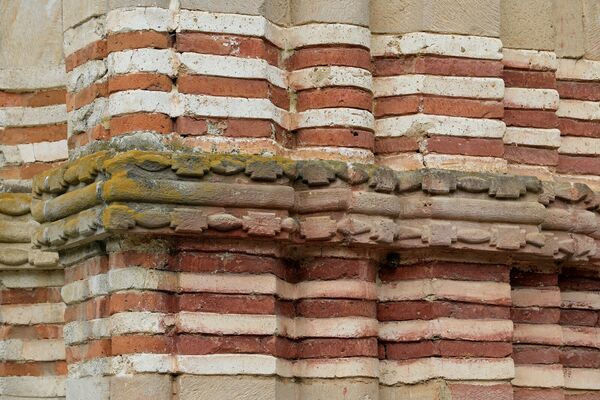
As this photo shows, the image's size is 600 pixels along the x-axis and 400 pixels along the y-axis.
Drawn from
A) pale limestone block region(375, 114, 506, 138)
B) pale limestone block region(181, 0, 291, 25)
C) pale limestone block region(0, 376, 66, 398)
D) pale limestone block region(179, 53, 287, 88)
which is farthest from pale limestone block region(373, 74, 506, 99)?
pale limestone block region(0, 376, 66, 398)

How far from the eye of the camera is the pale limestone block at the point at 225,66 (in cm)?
1102

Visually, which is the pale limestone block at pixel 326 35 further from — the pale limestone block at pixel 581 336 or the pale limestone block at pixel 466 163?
the pale limestone block at pixel 581 336

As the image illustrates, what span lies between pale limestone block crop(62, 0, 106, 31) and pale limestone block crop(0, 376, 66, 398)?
91.6 inches

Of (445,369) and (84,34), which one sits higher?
(84,34)

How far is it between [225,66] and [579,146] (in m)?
2.92

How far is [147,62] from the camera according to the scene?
432 inches

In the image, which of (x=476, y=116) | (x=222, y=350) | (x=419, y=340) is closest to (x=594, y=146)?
(x=476, y=116)

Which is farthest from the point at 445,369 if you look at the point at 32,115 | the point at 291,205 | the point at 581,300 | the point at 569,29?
the point at 32,115

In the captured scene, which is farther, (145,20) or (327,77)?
(327,77)

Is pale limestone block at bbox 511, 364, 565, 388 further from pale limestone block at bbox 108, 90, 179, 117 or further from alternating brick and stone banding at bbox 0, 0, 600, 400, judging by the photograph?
pale limestone block at bbox 108, 90, 179, 117

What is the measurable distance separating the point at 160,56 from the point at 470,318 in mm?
2517

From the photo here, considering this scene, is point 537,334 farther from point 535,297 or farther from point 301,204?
point 301,204

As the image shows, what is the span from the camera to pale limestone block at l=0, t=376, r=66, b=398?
12289mm

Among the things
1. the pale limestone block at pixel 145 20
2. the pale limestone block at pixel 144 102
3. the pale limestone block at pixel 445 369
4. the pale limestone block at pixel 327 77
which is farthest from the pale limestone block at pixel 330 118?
the pale limestone block at pixel 445 369
